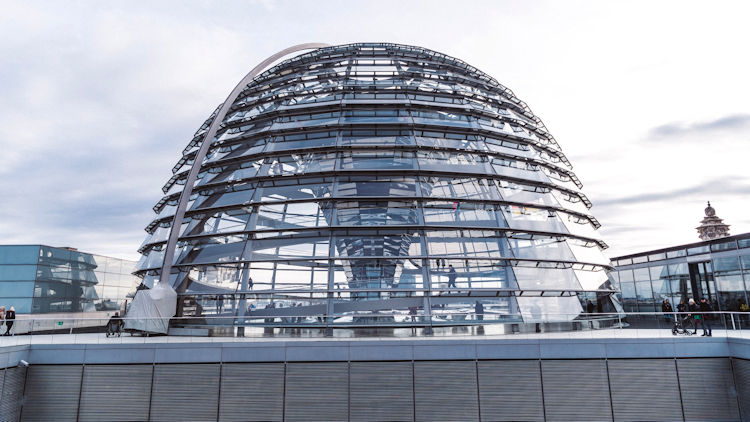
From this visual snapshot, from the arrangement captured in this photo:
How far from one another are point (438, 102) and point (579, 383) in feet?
44.9

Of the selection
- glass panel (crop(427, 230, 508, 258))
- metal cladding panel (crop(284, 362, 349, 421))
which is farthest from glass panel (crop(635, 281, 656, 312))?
metal cladding panel (crop(284, 362, 349, 421))

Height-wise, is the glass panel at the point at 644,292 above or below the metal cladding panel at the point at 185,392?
above

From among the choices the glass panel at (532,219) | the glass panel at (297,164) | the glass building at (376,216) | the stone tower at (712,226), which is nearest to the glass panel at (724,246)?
the glass building at (376,216)

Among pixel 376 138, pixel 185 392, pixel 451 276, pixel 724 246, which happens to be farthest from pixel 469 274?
pixel 724 246

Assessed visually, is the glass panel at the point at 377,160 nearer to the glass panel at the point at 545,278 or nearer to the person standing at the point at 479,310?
the glass panel at the point at 545,278

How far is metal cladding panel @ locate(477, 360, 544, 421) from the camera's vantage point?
11406 millimetres

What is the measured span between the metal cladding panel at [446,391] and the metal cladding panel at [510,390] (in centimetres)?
27

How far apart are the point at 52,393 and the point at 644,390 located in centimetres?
1595

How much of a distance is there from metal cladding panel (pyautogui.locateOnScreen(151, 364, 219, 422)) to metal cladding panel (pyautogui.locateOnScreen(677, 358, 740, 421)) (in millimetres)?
12560

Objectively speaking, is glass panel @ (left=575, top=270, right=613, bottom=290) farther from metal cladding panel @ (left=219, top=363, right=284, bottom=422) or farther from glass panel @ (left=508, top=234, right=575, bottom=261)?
metal cladding panel @ (left=219, top=363, right=284, bottom=422)

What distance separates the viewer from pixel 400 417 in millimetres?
11312

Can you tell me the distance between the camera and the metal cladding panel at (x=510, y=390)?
11406mm

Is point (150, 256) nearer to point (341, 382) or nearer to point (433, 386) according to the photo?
point (341, 382)

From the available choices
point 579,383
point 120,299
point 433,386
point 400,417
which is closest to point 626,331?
point 579,383
